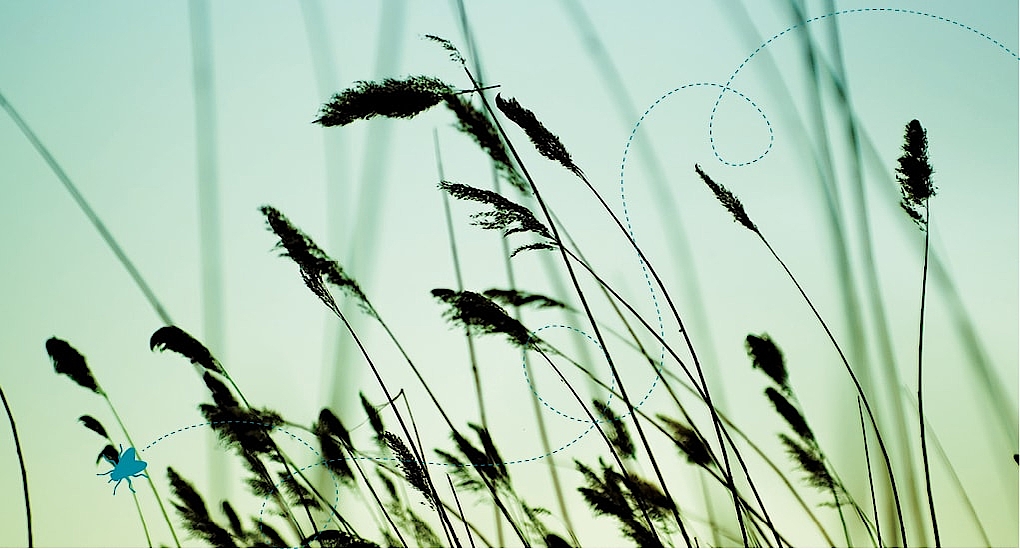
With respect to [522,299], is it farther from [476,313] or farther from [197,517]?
[197,517]

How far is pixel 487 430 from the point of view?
118 cm

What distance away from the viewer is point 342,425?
107cm

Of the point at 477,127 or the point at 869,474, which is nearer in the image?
the point at 477,127

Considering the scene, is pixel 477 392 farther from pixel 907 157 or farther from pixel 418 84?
pixel 907 157

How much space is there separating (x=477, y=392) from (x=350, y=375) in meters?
0.25

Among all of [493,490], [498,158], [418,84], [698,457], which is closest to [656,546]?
[698,457]

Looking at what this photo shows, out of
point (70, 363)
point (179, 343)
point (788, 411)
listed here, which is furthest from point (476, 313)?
point (70, 363)

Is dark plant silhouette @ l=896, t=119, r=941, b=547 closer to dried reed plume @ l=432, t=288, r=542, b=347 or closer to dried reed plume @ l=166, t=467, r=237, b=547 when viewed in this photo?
dried reed plume @ l=432, t=288, r=542, b=347

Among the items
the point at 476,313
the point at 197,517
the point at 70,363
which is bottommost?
the point at 197,517

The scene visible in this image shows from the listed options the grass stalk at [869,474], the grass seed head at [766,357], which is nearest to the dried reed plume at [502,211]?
the grass seed head at [766,357]

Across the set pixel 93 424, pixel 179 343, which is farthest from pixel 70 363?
pixel 179 343

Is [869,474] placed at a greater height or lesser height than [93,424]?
lesser

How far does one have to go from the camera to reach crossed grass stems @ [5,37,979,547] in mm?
908

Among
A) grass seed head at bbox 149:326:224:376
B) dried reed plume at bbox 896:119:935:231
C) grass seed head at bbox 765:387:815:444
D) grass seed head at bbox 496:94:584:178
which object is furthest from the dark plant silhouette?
grass seed head at bbox 149:326:224:376
